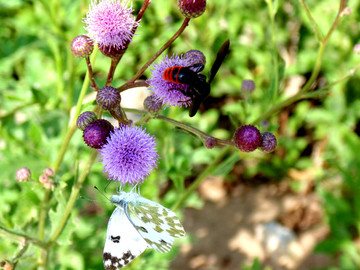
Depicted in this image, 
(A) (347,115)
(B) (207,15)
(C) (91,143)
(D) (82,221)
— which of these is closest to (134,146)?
(C) (91,143)

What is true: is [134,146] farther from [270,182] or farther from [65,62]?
[270,182]

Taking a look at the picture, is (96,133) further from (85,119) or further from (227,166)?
(227,166)

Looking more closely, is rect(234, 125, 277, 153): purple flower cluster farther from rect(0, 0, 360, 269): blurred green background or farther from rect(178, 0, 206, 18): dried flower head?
rect(178, 0, 206, 18): dried flower head

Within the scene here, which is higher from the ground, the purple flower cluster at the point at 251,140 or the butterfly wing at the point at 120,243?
the purple flower cluster at the point at 251,140

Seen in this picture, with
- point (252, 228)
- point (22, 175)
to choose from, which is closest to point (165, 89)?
point (22, 175)

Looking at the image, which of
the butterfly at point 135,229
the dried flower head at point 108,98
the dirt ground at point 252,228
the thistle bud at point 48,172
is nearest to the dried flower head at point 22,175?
the thistle bud at point 48,172

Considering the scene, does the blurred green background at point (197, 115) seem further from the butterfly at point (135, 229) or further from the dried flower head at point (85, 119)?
the dried flower head at point (85, 119)
